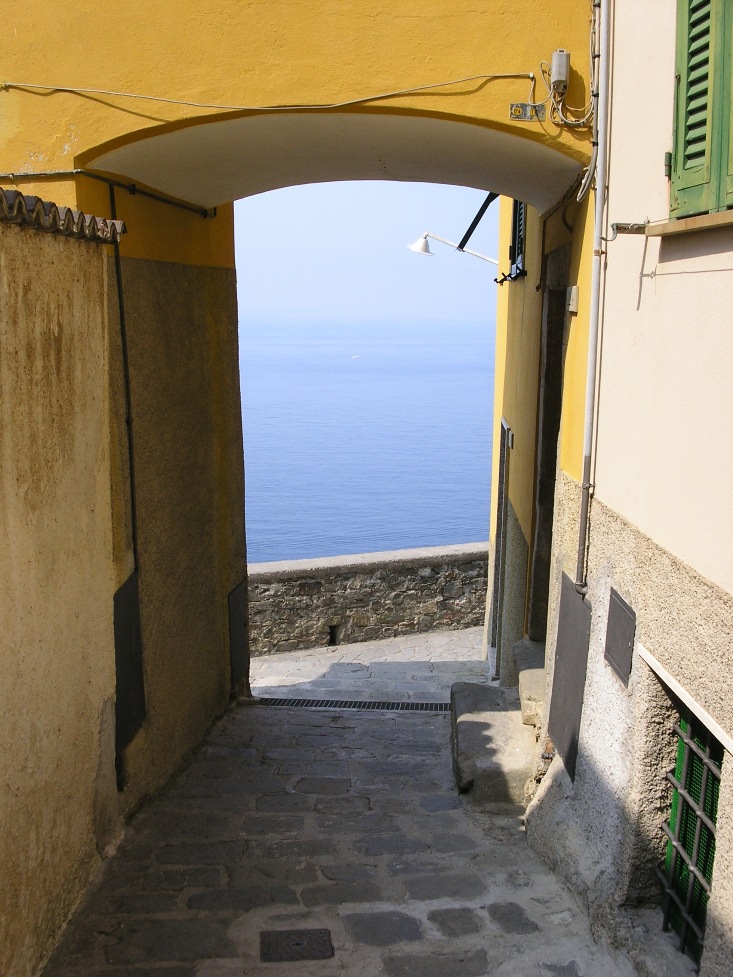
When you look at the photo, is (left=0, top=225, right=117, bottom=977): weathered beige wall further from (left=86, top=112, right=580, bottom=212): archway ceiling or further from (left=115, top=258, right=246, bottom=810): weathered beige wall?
(left=86, top=112, right=580, bottom=212): archway ceiling

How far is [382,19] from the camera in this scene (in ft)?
17.9

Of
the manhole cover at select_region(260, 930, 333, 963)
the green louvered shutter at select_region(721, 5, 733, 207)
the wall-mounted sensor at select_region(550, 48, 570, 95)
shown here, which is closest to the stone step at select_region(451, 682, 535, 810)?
the manhole cover at select_region(260, 930, 333, 963)

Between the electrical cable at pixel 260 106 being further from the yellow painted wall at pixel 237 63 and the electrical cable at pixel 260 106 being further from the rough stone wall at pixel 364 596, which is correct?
the rough stone wall at pixel 364 596

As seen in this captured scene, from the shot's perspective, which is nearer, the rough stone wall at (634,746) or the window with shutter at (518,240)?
the rough stone wall at (634,746)

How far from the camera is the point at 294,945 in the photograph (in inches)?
183

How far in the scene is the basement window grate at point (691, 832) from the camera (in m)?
3.75

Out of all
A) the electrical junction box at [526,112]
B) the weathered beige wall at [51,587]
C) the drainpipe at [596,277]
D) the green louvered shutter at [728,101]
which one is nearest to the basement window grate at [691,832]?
the drainpipe at [596,277]

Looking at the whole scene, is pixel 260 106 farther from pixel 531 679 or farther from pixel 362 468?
pixel 362 468

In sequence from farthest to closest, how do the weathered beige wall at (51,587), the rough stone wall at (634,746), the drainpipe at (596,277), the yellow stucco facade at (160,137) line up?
the yellow stucco facade at (160,137) < the drainpipe at (596,277) < the weathered beige wall at (51,587) < the rough stone wall at (634,746)

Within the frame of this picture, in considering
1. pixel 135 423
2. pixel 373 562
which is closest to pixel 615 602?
pixel 135 423

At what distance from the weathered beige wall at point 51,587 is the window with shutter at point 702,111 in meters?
2.64

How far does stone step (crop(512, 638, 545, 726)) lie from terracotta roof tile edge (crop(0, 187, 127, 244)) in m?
3.86

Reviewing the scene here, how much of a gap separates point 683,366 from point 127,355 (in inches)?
134

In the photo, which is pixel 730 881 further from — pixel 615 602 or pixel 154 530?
pixel 154 530
